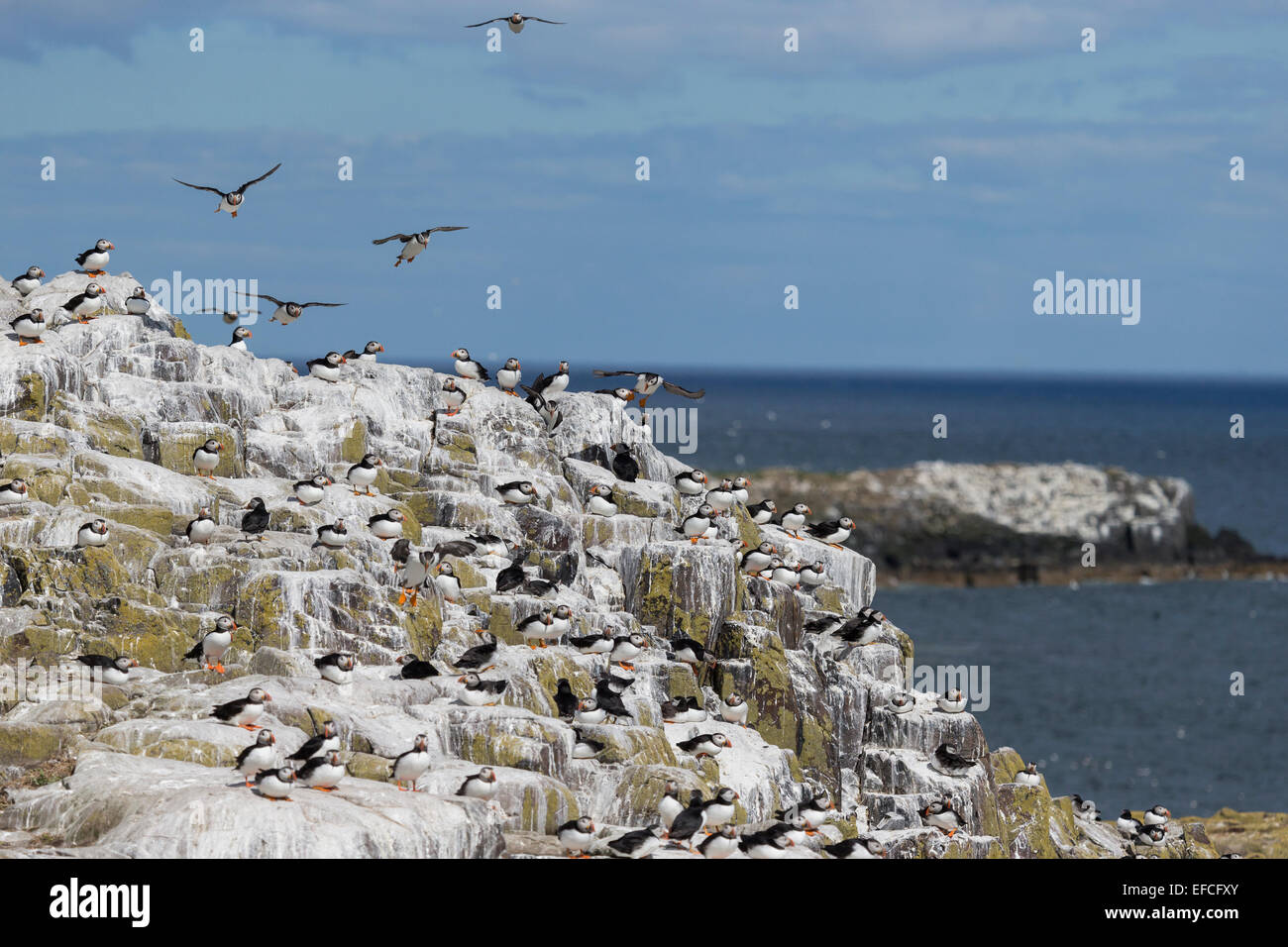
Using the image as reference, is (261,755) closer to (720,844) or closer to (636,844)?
(636,844)

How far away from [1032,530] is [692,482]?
76025 millimetres

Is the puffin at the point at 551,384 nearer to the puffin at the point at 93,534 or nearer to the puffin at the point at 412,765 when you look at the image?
the puffin at the point at 93,534

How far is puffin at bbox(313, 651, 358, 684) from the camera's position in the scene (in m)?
23.7

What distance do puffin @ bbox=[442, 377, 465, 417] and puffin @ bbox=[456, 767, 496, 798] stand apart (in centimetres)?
1396

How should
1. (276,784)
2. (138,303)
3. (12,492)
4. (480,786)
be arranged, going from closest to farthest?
Result: (276,784)
(480,786)
(12,492)
(138,303)

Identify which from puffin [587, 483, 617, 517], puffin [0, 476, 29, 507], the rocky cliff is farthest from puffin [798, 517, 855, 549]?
puffin [0, 476, 29, 507]

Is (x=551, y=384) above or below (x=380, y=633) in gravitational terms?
above

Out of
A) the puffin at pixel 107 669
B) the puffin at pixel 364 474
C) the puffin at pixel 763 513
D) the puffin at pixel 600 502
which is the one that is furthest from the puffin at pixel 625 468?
the puffin at pixel 107 669

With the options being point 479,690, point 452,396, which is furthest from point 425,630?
point 452,396

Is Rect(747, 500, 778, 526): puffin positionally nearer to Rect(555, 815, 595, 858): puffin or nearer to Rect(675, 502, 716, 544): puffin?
Rect(675, 502, 716, 544): puffin

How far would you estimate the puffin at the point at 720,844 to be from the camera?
2089 centimetres

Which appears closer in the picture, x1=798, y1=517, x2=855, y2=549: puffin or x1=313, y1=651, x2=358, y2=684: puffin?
x1=313, y1=651, x2=358, y2=684: puffin

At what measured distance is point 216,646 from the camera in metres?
24.5
